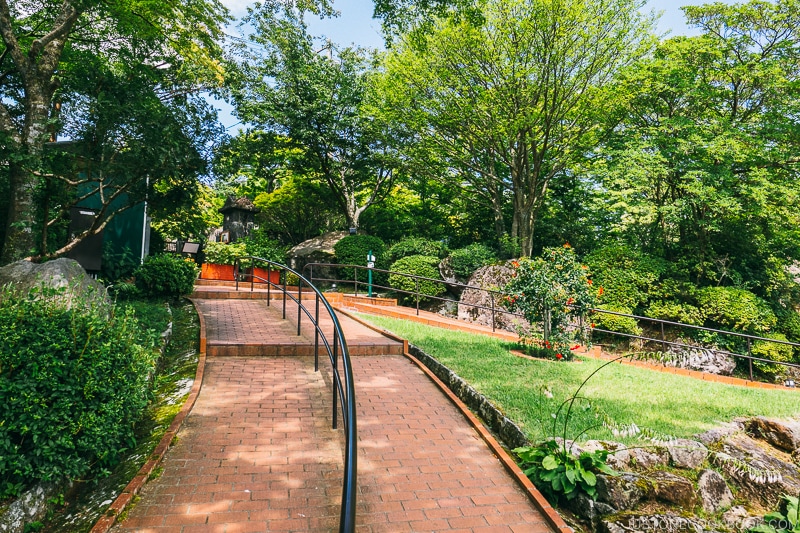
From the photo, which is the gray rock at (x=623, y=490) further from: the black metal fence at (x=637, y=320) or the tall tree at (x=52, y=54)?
the tall tree at (x=52, y=54)

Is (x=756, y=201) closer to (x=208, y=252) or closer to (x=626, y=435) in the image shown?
(x=626, y=435)

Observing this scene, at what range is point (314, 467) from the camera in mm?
3936

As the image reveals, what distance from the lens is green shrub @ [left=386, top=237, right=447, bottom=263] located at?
16.5 metres

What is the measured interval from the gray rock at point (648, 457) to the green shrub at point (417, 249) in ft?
40.9

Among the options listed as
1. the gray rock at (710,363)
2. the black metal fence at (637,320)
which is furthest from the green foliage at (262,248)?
the gray rock at (710,363)

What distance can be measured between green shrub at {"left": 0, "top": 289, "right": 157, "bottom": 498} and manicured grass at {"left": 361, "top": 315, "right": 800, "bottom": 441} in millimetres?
3853

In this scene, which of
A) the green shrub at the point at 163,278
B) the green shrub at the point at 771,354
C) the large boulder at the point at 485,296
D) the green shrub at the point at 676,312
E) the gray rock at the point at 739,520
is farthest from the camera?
the large boulder at the point at 485,296

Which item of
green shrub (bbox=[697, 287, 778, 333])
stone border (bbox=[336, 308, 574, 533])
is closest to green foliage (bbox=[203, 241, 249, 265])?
stone border (bbox=[336, 308, 574, 533])

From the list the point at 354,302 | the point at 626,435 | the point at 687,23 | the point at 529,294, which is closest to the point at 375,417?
the point at 626,435

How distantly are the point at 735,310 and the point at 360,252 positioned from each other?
11.9 meters

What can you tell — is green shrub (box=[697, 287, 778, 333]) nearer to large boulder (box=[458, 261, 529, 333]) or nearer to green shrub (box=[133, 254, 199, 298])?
large boulder (box=[458, 261, 529, 333])

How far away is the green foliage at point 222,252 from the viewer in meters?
17.9

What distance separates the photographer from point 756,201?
41.8 feet

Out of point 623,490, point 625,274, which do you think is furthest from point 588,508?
point 625,274
